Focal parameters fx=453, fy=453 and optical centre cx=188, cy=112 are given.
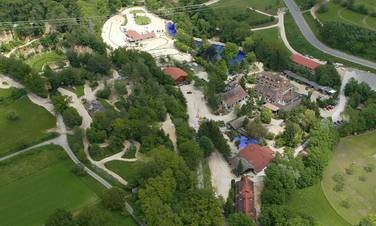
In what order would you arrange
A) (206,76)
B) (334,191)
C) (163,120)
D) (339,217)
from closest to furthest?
(339,217)
(334,191)
(163,120)
(206,76)

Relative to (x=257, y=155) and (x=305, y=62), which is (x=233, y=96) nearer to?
(x=257, y=155)

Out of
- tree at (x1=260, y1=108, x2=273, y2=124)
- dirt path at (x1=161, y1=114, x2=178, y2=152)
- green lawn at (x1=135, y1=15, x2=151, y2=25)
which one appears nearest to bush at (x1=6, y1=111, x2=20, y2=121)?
dirt path at (x1=161, y1=114, x2=178, y2=152)

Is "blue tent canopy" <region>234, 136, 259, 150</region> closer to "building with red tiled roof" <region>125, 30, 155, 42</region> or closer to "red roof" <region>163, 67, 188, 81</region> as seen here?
"red roof" <region>163, 67, 188, 81</region>

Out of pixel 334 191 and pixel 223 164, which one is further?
pixel 223 164

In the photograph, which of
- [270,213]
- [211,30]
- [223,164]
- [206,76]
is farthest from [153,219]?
[211,30]

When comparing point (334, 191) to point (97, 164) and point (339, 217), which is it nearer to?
point (339, 217)

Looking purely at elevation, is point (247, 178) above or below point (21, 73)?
below

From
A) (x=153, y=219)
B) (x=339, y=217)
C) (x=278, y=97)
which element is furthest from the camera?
(x=278, y=97)
